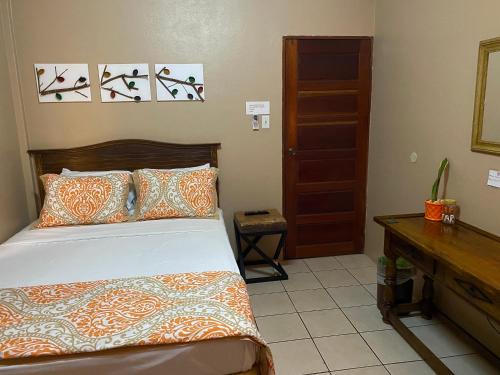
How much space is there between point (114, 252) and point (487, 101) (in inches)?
91.1

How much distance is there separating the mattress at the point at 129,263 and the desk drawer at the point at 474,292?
3.31 feet

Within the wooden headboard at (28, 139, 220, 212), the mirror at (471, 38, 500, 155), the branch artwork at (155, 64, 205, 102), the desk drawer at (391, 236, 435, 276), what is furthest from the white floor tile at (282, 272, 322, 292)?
the branch artwork at (155, 64, 205, 102)

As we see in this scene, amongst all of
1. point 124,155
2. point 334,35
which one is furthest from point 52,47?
point 334,35

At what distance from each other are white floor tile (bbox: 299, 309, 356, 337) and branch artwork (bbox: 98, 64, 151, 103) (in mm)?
2164

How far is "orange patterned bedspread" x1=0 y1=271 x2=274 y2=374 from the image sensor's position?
1.42 m

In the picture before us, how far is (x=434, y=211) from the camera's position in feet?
7.77

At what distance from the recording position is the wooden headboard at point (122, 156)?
3.13 meters

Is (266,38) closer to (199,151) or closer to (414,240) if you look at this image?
(199,151)

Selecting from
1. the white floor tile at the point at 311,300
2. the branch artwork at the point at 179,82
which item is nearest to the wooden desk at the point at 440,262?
the white floor tile at the point at 311,300

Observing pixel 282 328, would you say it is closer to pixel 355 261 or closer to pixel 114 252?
pixel 114 252

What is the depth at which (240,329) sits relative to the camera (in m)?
1.49

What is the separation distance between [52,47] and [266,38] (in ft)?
5.68

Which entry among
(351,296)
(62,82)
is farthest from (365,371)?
(62,82)

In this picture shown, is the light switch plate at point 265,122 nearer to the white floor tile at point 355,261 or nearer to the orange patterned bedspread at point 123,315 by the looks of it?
the white floor tile at point 355,261
